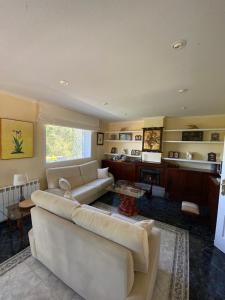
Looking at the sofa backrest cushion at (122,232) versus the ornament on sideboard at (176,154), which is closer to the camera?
the sofa backrest cushion at (122,232)

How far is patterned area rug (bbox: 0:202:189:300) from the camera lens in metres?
1.45

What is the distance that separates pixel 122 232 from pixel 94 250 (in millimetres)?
292

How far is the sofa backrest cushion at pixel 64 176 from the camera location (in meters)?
3.21

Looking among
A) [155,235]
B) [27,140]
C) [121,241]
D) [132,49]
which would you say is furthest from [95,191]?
[132,49]

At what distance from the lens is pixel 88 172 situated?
4.11 metres

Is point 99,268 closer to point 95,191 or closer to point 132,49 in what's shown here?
point 132,49

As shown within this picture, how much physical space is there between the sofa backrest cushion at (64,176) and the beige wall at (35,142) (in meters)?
0.30

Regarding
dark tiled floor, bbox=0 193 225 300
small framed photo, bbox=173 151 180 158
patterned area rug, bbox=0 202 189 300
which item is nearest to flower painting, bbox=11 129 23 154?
dark tiled floor, bbox=0 193 225 300

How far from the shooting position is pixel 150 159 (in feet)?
15.4

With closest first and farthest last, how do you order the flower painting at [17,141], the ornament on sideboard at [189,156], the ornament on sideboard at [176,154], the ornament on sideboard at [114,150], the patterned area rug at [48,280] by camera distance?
the patterned area rug at [48,280] < the flower painting at [17,141] < the ornament on sideboard at [189,156] < the ornament on sideboard at [176,154] < the ornament on sideboard at [114,150]

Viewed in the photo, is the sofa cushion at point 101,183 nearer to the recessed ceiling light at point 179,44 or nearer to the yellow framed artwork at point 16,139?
the yellow framed artwork at point 16,139

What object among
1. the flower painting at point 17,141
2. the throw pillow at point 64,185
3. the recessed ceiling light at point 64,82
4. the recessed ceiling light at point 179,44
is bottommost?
the throw pillow at point 64,185

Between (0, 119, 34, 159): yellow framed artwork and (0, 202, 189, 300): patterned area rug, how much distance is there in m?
1.68

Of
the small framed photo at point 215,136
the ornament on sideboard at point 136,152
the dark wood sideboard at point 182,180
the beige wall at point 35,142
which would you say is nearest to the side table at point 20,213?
the beige wall at point 35,142
